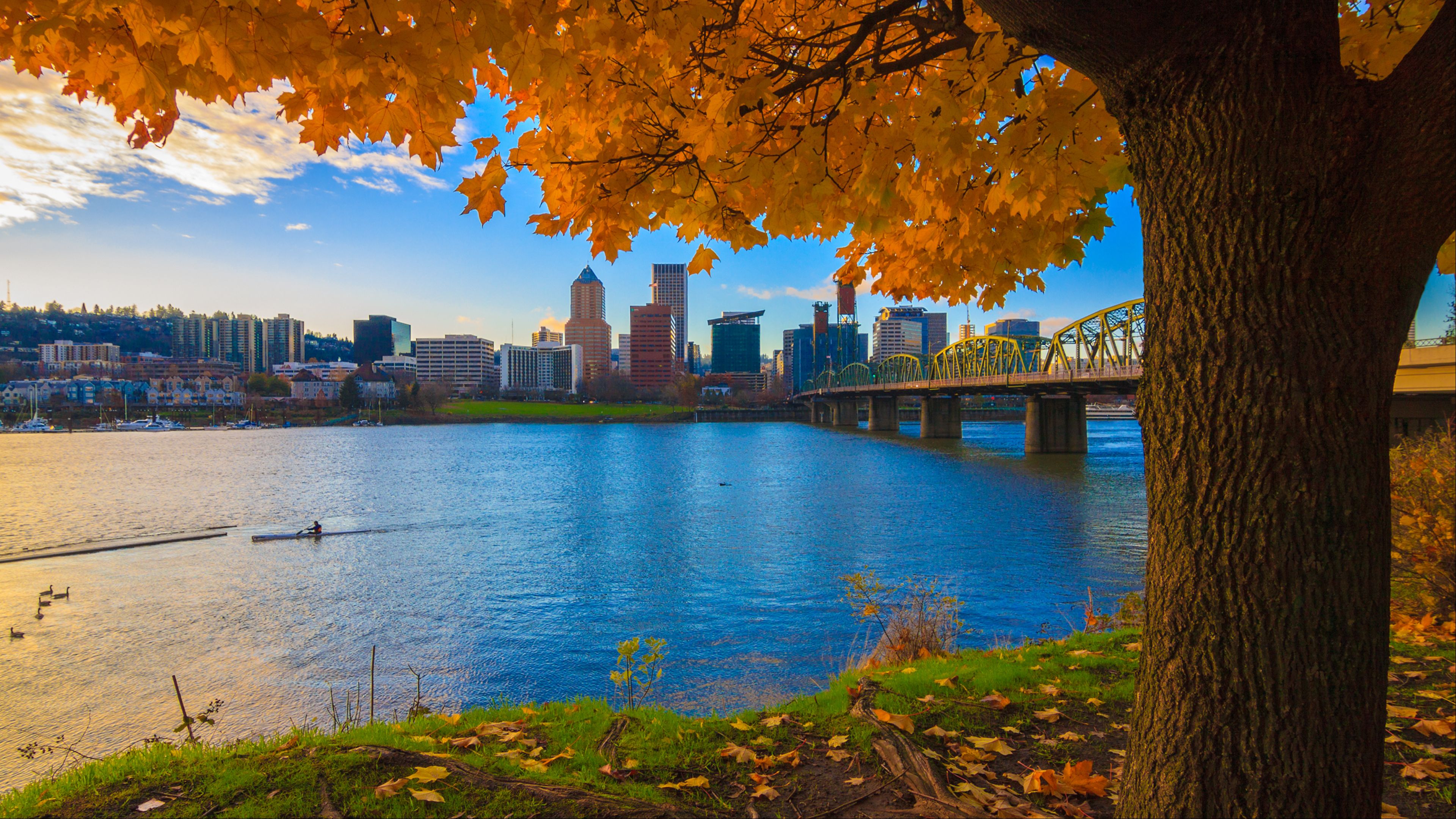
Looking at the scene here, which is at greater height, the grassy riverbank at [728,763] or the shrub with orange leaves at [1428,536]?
the shrub with orange leaves at [1428,536]

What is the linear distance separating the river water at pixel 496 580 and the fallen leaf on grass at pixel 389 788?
705 cm

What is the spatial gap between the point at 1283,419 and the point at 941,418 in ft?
341

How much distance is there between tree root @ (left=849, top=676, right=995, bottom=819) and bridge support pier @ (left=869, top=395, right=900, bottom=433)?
381ft

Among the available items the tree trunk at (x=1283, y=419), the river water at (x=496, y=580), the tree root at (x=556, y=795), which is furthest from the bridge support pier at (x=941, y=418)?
the tree trunk at (x=1283, y=419)

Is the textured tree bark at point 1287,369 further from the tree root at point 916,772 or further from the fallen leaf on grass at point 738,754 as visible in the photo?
the fallen leaf on grass at point 738,754

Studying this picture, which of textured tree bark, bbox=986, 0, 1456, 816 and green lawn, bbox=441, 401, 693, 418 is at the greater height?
textured tree bark, bbox=986, 0, 1456, 816

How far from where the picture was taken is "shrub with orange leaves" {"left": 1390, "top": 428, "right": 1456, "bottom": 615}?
25.8 ft

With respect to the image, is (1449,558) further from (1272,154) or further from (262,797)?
(262,797)

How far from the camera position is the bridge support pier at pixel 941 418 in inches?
3935

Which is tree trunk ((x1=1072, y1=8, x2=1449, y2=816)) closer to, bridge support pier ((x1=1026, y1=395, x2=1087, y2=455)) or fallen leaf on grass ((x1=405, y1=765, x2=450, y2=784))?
fallen leaf on grass ((x1=405, y1=765, x2=450, y2=784))

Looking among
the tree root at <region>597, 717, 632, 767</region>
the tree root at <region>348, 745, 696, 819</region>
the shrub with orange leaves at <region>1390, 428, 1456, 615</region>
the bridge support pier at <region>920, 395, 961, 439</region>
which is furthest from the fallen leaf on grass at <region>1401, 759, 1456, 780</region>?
the bridge support pier at <region>920, 395, 961, 439</region>

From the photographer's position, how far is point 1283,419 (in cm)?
224

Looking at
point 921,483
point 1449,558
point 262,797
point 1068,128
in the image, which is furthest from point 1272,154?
point 921,483

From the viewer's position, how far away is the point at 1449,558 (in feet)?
25.9
